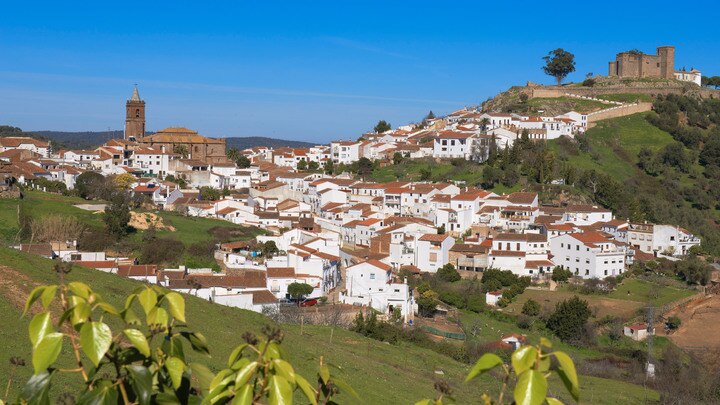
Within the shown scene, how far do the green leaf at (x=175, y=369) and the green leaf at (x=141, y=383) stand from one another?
15 centimetres

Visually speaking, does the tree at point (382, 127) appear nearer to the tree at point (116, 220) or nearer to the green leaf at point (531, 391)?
the tree at point (116, 220)

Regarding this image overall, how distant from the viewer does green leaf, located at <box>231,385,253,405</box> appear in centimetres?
229

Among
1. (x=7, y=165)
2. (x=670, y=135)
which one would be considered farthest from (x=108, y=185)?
(x=670, y=135)

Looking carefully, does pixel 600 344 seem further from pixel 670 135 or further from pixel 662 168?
pixel 670 135

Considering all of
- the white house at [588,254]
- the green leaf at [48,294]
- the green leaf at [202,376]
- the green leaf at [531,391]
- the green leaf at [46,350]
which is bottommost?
the white house at [588,254]

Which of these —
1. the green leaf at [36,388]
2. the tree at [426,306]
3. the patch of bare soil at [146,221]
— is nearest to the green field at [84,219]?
the patch of bare soil at [146,221]

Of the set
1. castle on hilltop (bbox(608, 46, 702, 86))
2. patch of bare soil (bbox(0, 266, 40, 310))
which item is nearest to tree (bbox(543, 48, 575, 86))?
castle on hilltop (bbox(608, 46, 702, 86))

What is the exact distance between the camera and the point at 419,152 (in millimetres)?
53438

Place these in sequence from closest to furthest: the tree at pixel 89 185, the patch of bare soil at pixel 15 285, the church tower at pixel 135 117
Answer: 1. the patch of bare soil at pixel 15 285
2. the tree at pixel 89 185
3. the church tower at pixel 135 117

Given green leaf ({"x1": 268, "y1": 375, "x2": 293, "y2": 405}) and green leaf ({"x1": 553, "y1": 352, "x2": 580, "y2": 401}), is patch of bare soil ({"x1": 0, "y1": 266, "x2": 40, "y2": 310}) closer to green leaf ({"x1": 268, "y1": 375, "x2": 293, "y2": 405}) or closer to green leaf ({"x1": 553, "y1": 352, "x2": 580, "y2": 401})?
green leaf ({"x1": 268, "y1": 375, "x2": 293, "y2": 405})

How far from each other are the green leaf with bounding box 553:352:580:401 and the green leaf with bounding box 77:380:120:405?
4.02 ft

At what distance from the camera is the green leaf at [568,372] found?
221cm

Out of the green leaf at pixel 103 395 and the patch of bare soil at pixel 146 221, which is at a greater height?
the green leaf at pixel 103 395

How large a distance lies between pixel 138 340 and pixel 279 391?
0.44 m
